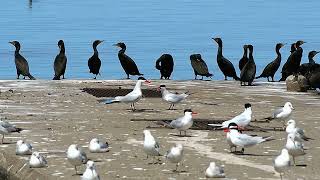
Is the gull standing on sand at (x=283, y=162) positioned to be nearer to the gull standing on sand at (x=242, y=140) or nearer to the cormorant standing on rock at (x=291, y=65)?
the gull standing on sand at (x=242, y=140)

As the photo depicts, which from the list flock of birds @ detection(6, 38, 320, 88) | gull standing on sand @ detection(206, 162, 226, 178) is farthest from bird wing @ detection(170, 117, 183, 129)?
flock of birds @ detection(6, 38, 320, 88)

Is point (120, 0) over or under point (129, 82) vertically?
over

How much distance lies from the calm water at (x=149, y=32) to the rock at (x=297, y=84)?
1666cm

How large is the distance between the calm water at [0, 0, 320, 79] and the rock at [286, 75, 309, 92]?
1666 cm

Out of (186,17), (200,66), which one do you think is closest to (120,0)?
(186,17)

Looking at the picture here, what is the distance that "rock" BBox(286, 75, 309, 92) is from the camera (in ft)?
121

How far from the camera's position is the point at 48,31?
8600 cm

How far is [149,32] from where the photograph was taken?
8562cm

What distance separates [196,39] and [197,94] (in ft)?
141

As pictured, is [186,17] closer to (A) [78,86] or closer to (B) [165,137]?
(A) [78,86]

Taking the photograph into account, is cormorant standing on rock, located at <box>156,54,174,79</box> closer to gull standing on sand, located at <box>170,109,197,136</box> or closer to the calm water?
the calm water

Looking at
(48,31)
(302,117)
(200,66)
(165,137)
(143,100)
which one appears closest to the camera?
(165,137)

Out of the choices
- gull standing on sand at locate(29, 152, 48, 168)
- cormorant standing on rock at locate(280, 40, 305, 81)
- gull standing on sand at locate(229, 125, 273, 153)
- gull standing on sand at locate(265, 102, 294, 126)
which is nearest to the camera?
gull standing on sand at locate(29, 152, 48, 168)

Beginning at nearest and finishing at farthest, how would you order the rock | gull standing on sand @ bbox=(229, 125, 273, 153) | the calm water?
1. gull standing on sand @ bbox=(229, 125, 273, 153)
2. the rock
3. the calm water
